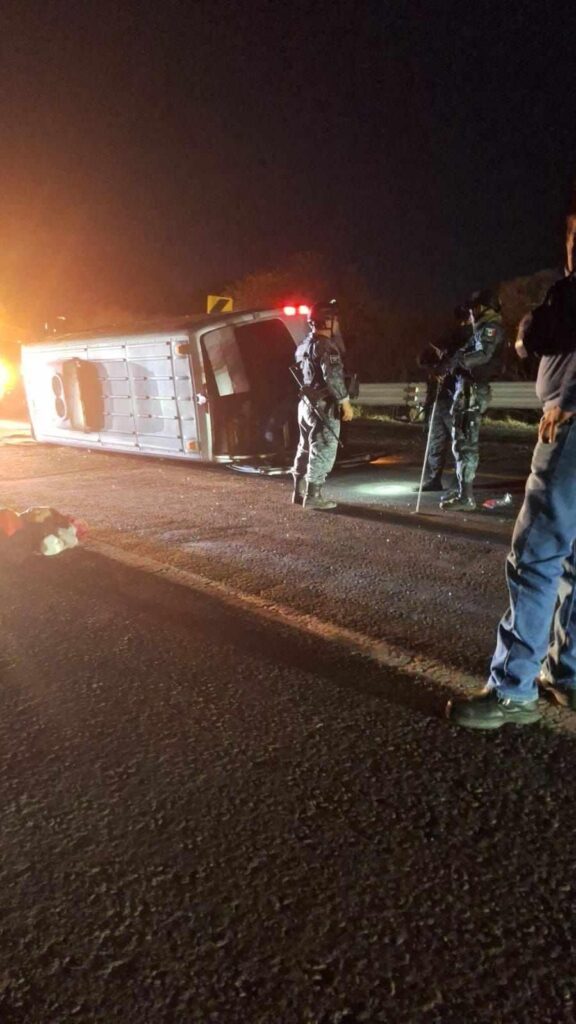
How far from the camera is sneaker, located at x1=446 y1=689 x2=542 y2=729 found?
9.48ft

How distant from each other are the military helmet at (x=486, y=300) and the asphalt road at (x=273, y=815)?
9.43 ft

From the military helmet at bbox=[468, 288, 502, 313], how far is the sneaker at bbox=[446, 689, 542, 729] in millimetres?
4585

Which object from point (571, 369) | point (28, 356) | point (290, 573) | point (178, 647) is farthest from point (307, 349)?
point (28, 356)

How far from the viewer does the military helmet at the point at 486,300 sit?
21.9ft

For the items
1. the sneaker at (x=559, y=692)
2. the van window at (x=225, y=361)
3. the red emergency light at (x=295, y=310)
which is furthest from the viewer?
the red emergency light at (x=295, y=310)

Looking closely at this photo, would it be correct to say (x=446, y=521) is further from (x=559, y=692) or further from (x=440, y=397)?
(x=559, y=692)

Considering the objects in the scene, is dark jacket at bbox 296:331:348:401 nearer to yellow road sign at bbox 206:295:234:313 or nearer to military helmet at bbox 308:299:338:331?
military helmet at bbox 308:299:338:331

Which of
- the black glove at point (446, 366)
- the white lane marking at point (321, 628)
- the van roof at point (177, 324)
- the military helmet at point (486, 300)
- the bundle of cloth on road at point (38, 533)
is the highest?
the van roof at point (177, 324)

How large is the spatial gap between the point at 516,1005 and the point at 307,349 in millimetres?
6118

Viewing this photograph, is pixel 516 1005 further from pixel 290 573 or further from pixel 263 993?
pixel 290 573

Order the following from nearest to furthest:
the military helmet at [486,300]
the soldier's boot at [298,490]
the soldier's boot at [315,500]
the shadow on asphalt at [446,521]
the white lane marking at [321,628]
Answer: the white lane marking at [321,628] < the shadow on asphalt at [446,521] < the military helmet at [486,300] < the soldier's boot at [315,500] < the soldier's boot at [298,490]

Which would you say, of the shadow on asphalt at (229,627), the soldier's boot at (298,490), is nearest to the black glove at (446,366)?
the soldier's boot at (298,490)

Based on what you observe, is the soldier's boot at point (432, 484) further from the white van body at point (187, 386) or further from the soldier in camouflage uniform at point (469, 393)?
the white van body at point (187, 386)

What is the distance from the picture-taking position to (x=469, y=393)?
23.0ft
